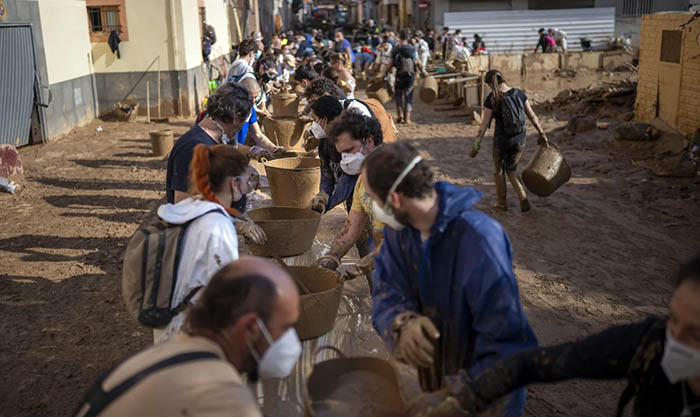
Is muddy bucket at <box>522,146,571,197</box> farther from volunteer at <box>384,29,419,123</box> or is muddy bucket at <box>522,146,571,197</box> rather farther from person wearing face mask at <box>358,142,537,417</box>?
volunteer at <box>384,29,419,123</box>

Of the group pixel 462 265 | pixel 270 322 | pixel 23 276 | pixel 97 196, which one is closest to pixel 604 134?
pixel 97 196

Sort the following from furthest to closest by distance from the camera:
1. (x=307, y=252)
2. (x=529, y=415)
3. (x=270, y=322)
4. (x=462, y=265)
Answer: (x=307, y=252) < (x=529, y=415) < (x=462, y=265) < (x=270, y=322)

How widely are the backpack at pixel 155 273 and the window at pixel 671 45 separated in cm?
1074

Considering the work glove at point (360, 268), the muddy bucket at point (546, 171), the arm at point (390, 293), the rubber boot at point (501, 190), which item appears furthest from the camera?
the rubber boot at point (501, 190)

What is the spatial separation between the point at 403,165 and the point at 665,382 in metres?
1.08

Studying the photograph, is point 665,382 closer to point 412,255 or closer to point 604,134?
point 412,255

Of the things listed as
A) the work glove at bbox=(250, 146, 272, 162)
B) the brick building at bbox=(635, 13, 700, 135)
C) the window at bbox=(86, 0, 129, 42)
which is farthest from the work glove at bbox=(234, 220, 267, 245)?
the window at bbox=(86, 0, 129, 42)

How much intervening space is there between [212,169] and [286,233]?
4.42 feet

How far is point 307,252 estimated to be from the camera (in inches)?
172

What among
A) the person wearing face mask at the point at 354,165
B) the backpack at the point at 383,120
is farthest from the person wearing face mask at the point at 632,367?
the backpack at the point at 383,120

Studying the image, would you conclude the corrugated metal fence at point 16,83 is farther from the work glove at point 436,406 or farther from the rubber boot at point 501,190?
the work glove at point 436,406

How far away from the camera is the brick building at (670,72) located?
10.4m

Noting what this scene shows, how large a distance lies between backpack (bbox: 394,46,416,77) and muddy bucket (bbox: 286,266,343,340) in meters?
11.6

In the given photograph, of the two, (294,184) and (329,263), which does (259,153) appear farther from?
(329,263)
